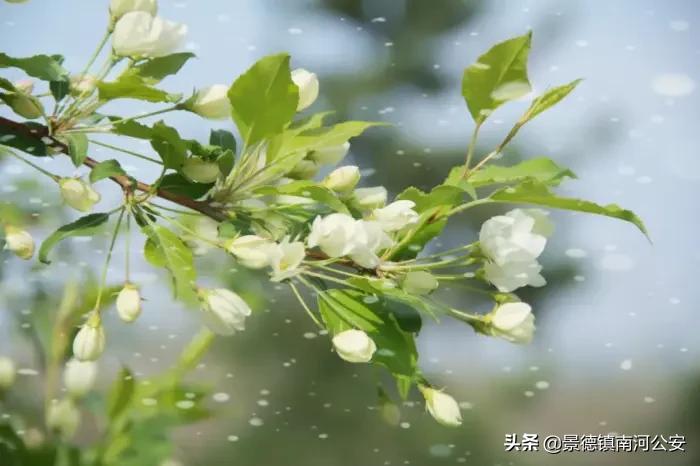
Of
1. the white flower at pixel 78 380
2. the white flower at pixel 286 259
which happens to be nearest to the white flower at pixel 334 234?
the white flower at pixel 286 259

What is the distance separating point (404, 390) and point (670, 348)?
1.00 meters

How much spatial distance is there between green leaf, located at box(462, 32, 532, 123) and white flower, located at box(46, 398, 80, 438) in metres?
0.27

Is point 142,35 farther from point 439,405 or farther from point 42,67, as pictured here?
point 439,405

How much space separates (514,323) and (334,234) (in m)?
0.06

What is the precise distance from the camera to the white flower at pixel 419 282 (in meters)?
0.26

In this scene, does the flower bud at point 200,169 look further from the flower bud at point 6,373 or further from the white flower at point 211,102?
the flower bud at point 6,373

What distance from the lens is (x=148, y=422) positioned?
1.32 feet

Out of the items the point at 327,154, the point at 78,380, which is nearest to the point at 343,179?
the point at 327,154

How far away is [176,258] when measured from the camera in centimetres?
26

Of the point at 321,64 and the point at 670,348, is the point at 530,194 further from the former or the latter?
the point at 321,64

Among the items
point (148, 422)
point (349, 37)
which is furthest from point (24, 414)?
point (349, 37)

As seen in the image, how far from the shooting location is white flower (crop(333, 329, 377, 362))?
0.25 metres

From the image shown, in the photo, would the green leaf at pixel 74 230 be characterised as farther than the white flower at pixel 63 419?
No

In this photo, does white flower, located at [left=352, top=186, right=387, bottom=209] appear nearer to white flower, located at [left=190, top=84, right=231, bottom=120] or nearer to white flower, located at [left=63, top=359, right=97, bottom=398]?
white flower, located at [left=190, top=84, right=231, bottom=120]
